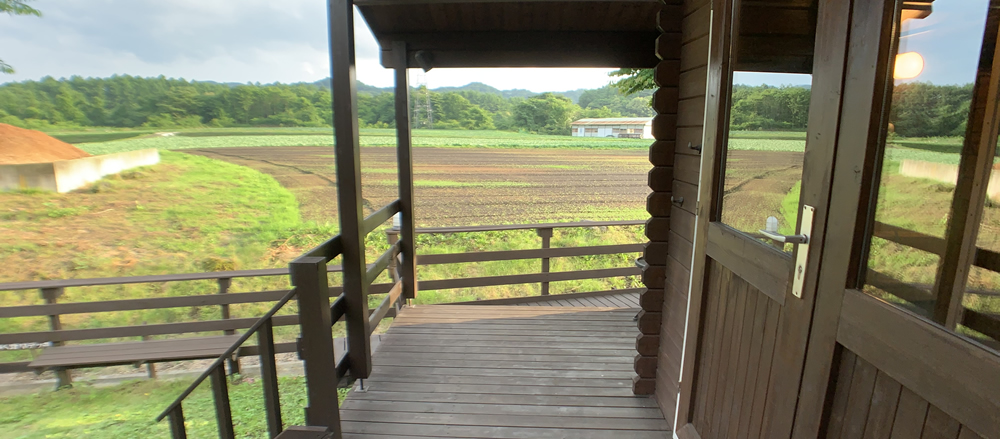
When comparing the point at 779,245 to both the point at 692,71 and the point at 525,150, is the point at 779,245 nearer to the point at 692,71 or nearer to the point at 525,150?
the point at 692,71

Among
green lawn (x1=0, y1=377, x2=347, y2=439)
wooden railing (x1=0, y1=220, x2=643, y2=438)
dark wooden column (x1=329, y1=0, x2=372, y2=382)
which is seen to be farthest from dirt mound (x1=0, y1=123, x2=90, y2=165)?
dark wooden column (x1=329, y1=0, x2=372, y2=382)

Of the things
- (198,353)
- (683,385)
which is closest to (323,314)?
(683,385)

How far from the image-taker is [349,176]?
1961 mm

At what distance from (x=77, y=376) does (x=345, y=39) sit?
550 centimetres

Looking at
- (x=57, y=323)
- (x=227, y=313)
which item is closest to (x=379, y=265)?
(x=227, y=313)

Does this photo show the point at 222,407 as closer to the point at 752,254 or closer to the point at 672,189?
the point at 752,254

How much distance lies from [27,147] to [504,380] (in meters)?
21.5

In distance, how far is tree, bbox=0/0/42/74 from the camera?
1245 centimetres

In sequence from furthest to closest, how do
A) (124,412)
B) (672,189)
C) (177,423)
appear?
(124,412), (672,189), (177,423)

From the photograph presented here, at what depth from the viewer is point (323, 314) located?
1770 millimetres

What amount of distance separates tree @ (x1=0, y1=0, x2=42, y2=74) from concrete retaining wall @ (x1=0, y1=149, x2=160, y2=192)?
12.6ft

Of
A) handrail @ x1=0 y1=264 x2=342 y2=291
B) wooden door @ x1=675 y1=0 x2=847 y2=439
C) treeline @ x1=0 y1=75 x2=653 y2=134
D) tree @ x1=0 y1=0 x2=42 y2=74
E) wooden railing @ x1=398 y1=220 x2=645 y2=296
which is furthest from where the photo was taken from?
treeline @ x1=0 y1=75 x2=653 y2=134

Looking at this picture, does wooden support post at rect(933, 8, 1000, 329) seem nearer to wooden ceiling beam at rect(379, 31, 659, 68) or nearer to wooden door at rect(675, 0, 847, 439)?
wooden door at rect(675, 0, 847, 439)

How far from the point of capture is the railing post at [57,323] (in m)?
3.78
